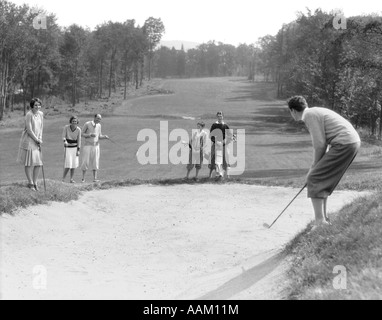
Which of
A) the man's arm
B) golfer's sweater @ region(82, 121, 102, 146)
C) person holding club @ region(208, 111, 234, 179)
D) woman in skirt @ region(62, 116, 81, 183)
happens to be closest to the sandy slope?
the man's arm

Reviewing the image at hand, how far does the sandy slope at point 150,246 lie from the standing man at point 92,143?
3.16m

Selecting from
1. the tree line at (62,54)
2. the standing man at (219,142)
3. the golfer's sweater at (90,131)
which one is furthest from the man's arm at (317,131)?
the tree line at (62,54)

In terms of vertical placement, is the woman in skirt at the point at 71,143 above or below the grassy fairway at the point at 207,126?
above

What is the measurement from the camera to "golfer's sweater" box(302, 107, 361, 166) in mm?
8023

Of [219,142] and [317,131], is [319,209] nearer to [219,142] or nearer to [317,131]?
[317,131]

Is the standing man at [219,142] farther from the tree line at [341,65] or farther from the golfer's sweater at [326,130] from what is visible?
the tree line at [341,65]

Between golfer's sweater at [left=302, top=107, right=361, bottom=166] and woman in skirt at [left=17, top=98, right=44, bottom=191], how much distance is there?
669cm

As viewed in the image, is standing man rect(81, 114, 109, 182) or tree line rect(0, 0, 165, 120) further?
tree line rect(0, 0, 165, 120)

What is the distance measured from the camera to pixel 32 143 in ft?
41.8

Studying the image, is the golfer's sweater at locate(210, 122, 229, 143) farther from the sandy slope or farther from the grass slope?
the grass slope

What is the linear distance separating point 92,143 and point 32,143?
565 centimetres

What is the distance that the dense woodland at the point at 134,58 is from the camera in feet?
122

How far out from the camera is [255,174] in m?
24.3
